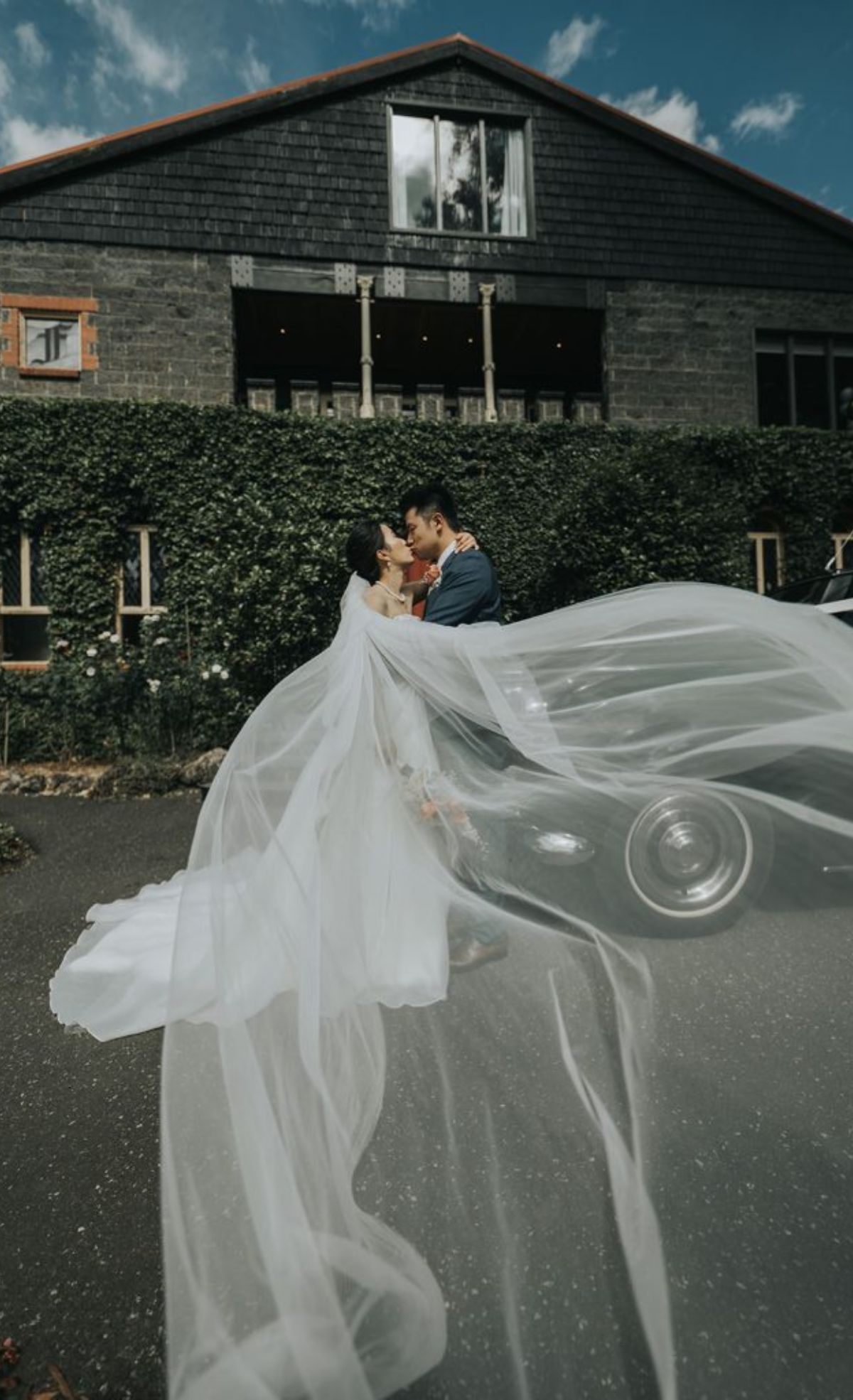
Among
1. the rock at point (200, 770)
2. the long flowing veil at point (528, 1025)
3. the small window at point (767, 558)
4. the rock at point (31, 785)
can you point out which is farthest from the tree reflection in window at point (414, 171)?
the long flowing veil at point (528, 1025)

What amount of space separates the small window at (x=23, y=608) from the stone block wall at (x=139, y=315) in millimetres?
2605

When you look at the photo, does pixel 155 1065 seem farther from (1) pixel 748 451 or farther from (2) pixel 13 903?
(1) pixel 748 451

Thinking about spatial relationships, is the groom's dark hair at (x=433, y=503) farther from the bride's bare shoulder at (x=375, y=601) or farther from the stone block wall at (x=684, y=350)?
the stone block wall at (x=684, y=350)

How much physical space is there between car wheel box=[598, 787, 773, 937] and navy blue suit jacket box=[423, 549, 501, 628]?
4.37ft

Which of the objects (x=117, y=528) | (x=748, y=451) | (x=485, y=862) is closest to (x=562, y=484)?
(x=748, y=451)

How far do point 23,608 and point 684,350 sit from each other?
458 inches

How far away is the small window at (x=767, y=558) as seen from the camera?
42.1ft

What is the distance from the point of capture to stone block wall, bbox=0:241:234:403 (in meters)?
11.8

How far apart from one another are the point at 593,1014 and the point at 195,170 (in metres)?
14.6

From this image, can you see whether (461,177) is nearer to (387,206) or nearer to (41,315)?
(387,206)

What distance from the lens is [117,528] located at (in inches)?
435

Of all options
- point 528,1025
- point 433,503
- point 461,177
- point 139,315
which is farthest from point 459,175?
point 528,1025

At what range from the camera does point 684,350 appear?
537 inches

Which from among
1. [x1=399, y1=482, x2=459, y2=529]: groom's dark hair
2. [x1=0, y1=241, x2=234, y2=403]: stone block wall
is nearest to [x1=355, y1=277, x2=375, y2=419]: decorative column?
[x1=0, y1=241, x2=234, y2=403]: stone block wall
